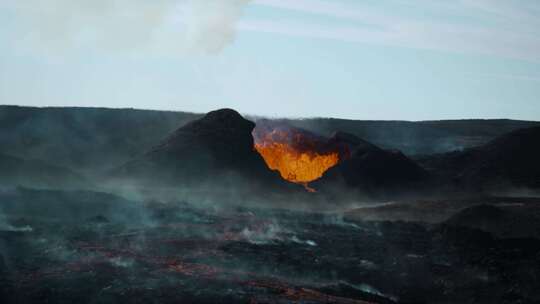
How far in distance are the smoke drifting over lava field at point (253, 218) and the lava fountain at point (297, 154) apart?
0.35 feet

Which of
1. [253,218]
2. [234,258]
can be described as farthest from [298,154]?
[234,258]

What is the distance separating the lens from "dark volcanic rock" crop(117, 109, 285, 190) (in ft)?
138

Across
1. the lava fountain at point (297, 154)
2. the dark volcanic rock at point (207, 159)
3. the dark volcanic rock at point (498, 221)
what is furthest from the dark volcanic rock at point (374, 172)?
the dark volcanic rock at point (498, 221)

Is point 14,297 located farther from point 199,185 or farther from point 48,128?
point 48,128

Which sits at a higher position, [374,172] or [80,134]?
[80,134]

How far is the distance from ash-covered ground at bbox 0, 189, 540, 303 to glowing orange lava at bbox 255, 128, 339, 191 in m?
16.7

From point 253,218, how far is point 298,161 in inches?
733

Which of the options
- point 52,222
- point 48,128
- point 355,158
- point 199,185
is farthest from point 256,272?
point 48,128

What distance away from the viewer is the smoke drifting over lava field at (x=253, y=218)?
17438 mm

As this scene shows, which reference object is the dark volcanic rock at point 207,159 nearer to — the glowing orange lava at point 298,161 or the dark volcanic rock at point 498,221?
the glowing orange lava at point 298,161

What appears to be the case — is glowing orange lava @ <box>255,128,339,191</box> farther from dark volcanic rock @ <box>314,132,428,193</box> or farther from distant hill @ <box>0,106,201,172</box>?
distant hill @ <box>0,106,201,172</box>

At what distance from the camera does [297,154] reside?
160 feet

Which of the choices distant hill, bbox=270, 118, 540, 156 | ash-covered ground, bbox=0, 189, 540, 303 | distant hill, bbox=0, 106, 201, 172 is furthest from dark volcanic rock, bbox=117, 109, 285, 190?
distant hill, bbox=270, 118, 540, 156

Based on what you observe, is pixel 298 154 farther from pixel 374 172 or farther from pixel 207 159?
pixel 207 159
